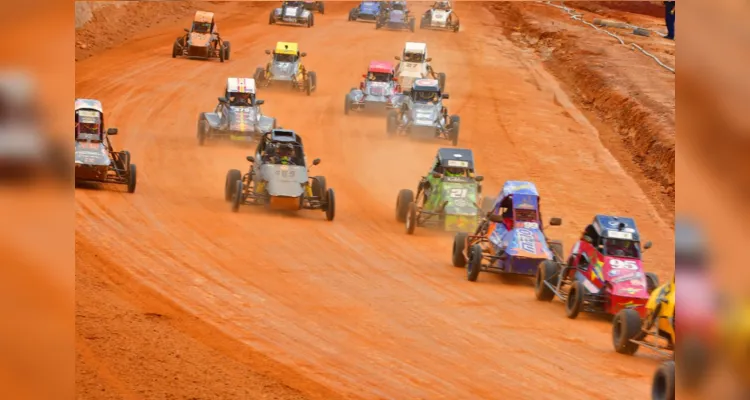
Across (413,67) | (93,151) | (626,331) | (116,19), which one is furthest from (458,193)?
(116,19)

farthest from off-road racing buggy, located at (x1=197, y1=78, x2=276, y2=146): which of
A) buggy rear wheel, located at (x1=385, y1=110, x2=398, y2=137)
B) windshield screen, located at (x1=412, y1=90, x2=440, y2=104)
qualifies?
windshield screen, located at (x1=412, y1=90, x2=440, y2=104)

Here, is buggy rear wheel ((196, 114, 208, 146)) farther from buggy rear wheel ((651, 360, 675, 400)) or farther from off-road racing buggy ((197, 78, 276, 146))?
buggy rear wheel ((651, 360, 675, 400))

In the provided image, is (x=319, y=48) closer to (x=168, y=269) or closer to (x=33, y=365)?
(x=168, y=269)

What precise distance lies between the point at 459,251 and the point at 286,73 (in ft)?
68.4

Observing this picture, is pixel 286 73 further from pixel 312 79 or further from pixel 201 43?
pixel 201 43

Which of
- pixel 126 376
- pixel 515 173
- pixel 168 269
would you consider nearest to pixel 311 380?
pixel 126 376

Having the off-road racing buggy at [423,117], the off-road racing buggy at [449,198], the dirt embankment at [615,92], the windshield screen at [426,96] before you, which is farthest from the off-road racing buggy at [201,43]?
the off-road racing buggy at [449,198]

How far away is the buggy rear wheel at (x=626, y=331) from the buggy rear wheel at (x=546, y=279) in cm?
286

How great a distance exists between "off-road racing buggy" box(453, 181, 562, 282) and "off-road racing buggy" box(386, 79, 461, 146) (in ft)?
42.0

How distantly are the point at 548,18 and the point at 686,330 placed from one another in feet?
183

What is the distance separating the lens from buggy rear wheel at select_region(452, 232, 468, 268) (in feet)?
67.8

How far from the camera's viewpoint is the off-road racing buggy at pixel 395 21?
55781 millimetres

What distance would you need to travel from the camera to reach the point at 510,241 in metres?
19.6

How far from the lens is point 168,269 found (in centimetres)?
1888
